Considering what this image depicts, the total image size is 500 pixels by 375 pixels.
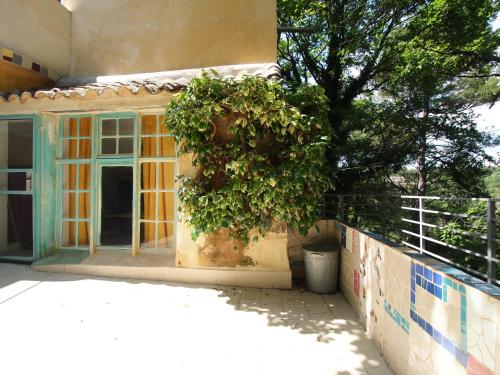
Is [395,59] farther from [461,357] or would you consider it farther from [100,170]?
[461,357]

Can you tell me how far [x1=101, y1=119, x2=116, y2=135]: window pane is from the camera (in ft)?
17.8

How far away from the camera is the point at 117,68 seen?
6207mm

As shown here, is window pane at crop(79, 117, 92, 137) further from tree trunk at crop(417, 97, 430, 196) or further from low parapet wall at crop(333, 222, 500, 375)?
tree trunk at crop(417, 97, 430, 196)

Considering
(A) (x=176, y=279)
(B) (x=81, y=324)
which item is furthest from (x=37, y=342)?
(A) (x=176, y=279)

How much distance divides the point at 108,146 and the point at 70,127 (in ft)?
2.92

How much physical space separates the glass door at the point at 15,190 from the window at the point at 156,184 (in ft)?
7.17

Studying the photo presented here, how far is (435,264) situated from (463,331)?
0.53m

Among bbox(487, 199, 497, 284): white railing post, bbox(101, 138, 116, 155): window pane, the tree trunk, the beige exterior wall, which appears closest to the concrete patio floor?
bbox(487, 199, 497, 284): white railing post

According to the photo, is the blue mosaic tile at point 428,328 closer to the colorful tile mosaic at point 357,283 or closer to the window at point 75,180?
the colorful tile mosaic at point 357,283

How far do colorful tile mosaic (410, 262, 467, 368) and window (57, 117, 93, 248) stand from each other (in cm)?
533

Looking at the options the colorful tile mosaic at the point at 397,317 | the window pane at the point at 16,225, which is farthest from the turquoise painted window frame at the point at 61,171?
the colorful tile mosaic at the point at 397,317

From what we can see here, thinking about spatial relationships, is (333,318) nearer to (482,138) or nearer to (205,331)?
(205,331)

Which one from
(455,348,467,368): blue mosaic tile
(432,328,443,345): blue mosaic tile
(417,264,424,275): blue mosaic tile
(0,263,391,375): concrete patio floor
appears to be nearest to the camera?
(455,348,467,368): blue mosaic tile

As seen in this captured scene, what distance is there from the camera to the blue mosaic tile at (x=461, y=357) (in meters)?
1.81
